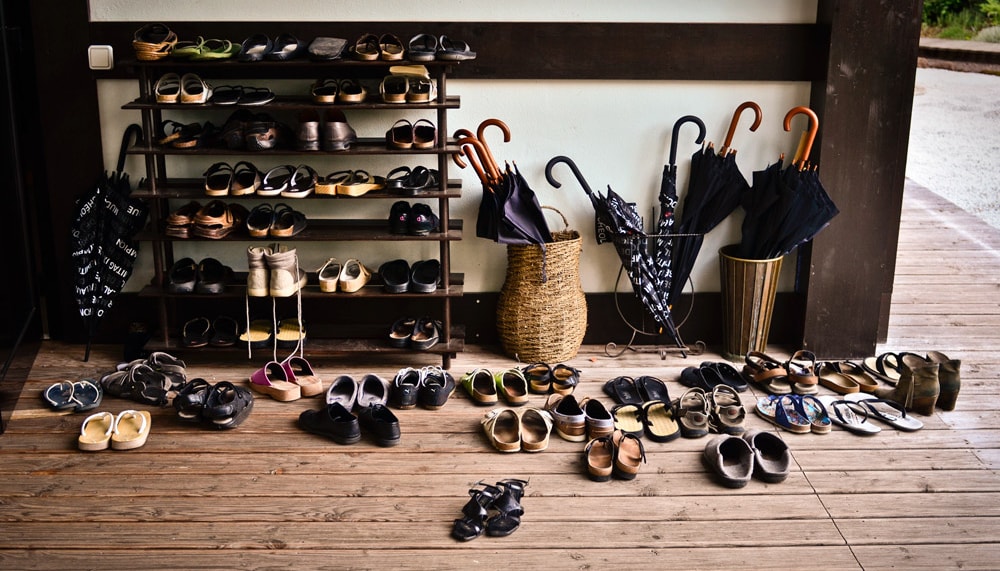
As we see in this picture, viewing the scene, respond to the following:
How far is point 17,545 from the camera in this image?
3271 millimetres

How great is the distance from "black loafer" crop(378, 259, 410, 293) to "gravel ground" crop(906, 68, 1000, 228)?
440 cm

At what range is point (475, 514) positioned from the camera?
133 inches

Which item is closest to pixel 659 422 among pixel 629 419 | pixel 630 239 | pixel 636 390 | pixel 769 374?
pixel 629 419

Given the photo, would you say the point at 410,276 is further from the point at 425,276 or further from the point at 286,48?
the point at 286,48

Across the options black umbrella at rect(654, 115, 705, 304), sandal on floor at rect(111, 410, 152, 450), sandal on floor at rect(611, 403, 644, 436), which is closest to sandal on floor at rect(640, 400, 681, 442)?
sandal on floor at rect(611, 403, 644, 436)

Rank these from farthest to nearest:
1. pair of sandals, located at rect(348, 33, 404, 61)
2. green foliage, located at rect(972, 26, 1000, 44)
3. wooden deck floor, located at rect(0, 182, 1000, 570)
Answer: green foliage, located at rect(972, 26, 1000, 44)
pair of sandals, located at rect(348, 33, 404, 61)
wooden deck floor, located at rect(0, 182, 1000, 570)

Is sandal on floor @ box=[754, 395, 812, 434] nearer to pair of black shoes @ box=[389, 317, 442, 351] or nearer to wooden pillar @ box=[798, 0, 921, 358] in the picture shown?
wooden pillar @ box=[798, 0, 921, 358]

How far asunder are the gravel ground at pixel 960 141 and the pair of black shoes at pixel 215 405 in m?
5.25

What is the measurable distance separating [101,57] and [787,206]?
10.2ft

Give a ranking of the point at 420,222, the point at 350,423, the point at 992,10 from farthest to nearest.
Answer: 1. the point at 992,10
2. the point at 420,222
3. the point at 350,423

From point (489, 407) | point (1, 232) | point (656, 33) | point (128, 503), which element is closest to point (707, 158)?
point (656, 33)

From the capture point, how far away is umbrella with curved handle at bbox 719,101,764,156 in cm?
451

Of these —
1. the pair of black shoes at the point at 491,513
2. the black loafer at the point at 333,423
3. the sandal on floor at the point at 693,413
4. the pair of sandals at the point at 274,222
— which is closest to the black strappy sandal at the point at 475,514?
the pair of black shoes at the point at 491,513

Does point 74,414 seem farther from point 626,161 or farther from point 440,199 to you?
point 626,161
